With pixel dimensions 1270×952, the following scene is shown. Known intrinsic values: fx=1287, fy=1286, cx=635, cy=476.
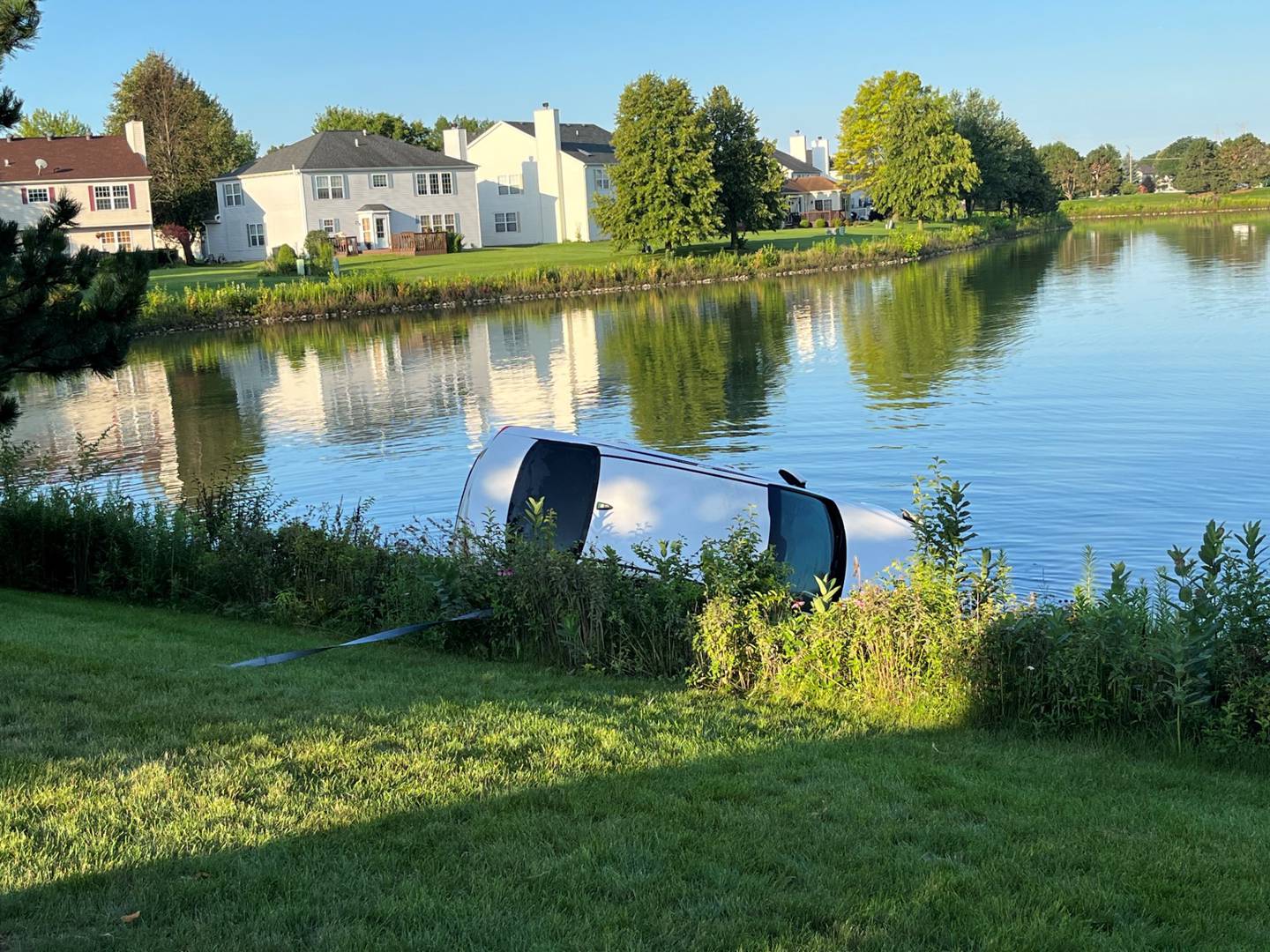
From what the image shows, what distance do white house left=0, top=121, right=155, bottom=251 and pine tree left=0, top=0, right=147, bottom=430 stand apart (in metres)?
65.1

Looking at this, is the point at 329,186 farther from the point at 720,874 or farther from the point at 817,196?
the point at 720,874

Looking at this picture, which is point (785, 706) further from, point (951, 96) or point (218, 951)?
point (951, 96)

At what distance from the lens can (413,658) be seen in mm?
9820

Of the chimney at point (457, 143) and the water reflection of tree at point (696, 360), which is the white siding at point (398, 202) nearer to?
the chimney at point (457, 143)

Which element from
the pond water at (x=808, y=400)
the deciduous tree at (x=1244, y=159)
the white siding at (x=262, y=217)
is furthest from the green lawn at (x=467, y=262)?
the deciduous tree at (x=1244, y=159)

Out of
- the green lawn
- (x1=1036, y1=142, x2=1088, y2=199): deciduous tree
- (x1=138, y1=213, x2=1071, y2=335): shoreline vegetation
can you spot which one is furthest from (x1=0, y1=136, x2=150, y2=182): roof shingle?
(x1=1036, y1=142, x2=1088, y2=199): deciduous tree

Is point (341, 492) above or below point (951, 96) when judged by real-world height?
below

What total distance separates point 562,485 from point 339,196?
242ft

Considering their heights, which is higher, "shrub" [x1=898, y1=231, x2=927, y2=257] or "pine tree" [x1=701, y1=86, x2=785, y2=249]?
"pine tree" [x1=701, y1=86, x2=785, y2=249]

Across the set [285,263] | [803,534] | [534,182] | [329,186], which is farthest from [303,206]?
[803,534]

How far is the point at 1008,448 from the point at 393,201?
67.7 m

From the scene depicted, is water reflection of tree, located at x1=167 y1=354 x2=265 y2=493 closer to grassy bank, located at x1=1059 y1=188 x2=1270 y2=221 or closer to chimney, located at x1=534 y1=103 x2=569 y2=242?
chimney, located at x1=534 y1=103 x2=569 y2=242

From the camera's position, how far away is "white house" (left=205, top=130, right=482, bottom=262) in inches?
3147

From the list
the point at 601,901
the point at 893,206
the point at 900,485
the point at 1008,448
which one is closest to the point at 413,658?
the point at 601,901
